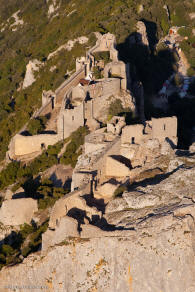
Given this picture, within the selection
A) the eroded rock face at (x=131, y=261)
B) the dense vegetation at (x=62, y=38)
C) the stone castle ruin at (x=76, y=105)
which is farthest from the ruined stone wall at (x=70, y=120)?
the eroded rock face at (x=131, y=261)

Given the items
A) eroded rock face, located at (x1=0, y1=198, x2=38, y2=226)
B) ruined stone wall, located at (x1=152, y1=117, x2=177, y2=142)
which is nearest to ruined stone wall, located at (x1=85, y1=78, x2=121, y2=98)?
ruined stone wall, located at (x1=152, y1=117, x2=177, y2=142)

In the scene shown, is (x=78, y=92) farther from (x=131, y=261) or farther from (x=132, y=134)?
(x=131, y=261)

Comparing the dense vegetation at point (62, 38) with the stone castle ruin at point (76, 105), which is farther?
the dense vegetation at point (62, 38)

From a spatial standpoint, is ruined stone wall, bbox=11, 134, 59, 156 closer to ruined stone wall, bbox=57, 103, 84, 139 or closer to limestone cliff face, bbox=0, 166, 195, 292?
ruined stone wall, bbox=57, 103, 84, 139

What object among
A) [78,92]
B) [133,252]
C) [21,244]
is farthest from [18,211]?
[78,92]

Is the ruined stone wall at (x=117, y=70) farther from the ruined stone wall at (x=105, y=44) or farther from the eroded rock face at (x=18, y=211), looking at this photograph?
the eroded rock face at (x=18, y=211)

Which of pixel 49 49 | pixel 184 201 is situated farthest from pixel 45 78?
pixel 184 201
